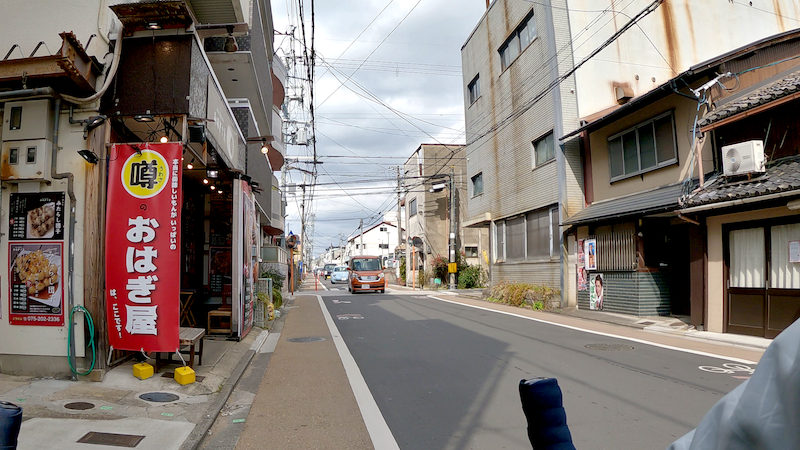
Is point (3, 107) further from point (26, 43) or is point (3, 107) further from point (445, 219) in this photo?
point (445, 219)

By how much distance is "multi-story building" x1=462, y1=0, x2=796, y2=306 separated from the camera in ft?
56.5

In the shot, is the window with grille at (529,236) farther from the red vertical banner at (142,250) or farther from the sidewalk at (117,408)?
the red vertical banner at (142,250)

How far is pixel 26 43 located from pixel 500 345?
909 cm

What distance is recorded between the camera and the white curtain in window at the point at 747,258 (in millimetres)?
10188

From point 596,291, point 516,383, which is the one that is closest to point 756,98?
point 596,291

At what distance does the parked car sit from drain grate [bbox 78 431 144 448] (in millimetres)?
24625

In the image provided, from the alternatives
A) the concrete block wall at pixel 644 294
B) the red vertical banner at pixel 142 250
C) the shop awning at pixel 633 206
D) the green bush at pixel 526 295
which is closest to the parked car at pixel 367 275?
the green bush at pixel 526 295

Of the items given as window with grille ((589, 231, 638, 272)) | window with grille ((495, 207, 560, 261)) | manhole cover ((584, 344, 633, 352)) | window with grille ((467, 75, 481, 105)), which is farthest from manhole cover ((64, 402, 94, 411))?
window with grille ((467, 75, 481, 105))

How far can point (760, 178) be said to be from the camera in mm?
9711

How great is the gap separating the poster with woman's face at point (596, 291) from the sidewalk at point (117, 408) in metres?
11.9

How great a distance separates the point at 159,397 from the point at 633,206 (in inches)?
483

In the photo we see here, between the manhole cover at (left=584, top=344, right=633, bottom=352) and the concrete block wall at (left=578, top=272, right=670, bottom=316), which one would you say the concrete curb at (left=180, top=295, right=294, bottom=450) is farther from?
the concrete block wall at (left=578, top=272, right=670, bottom=316)

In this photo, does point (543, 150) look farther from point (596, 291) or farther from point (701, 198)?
point (701, 198)

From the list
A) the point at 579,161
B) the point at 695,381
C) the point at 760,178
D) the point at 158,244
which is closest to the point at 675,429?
the point at 695,381
